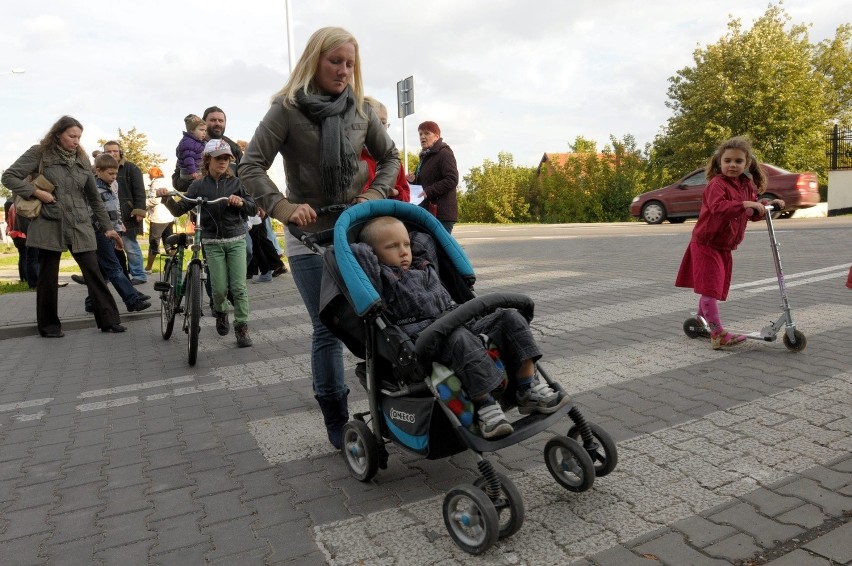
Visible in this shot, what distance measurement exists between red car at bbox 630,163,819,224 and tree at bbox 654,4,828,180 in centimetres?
1584

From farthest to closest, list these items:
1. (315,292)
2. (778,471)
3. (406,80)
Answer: (406,80) → (315,292) → (778,471)

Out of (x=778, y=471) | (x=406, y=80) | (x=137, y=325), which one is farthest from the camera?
(x=406, y=80)

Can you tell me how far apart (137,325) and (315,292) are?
546 centimetres

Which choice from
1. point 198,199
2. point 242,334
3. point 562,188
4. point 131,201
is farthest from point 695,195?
point 562,188

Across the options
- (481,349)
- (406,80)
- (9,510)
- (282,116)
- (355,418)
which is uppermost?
(406,80)

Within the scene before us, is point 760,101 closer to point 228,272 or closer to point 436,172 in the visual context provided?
point 436,172

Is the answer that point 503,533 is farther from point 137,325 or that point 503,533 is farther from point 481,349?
point 137,325

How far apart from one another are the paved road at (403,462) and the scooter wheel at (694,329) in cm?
18

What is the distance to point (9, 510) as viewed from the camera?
11.8 feet

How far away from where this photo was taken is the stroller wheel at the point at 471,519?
2.79 m

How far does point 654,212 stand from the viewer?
24.2 m

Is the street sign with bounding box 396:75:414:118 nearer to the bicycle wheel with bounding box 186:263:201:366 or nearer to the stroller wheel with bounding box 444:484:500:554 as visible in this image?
the bicycle wheel with bounding box 186:263:201:366

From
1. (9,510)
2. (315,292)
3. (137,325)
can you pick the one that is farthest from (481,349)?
(137,325)

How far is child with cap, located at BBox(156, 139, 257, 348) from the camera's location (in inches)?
268
